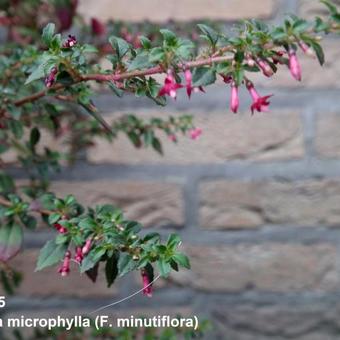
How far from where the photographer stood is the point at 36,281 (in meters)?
1.30

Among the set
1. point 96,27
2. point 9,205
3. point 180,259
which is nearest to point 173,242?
point 180,259

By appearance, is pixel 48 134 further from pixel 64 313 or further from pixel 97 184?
pixel 64 313

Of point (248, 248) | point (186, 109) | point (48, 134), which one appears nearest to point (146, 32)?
point (186, 109)

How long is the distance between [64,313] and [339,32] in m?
0.99

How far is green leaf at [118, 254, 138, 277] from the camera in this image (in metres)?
0.54

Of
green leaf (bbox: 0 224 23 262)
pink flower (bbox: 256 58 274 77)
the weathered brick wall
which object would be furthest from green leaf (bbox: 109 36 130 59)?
the weathered brick wall

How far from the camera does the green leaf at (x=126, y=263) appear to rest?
0.54 metres

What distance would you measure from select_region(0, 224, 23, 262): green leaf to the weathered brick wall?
1.77 ft

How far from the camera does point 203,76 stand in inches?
19.2

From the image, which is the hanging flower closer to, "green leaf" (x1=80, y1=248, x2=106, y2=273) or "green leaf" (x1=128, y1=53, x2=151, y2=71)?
"green leaf" (x1=80, y1=248, x2=106, y2=273)

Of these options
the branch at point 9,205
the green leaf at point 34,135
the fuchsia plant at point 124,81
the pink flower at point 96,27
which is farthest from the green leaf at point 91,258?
the pink flower at point 96,27

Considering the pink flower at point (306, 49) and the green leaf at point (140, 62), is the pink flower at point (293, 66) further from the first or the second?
the green leaf at point (140, 62)

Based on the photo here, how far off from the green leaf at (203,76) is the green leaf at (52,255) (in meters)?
0.22

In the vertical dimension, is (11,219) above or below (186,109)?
below
